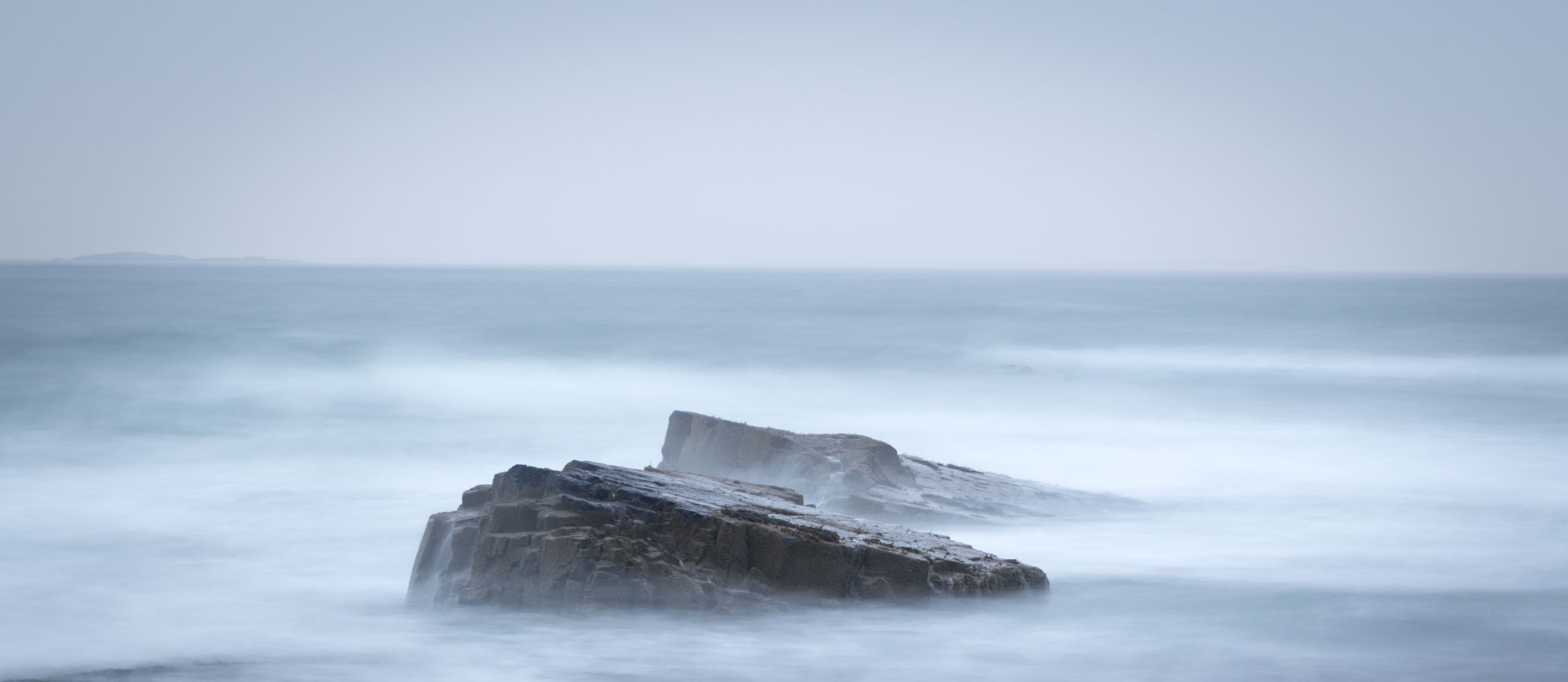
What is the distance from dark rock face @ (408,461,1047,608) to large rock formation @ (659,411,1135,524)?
2167mm

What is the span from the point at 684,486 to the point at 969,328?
131ft

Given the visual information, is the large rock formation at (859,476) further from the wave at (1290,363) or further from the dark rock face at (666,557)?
the wave at (1290,363)

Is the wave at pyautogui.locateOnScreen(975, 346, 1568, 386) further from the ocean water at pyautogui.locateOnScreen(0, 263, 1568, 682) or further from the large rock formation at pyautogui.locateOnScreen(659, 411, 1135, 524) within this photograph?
the large rock formation at pyautogui.locateOnScreen(659, 411, 1135, 524)

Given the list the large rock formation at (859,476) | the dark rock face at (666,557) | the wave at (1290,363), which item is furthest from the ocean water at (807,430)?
the large rock formation at (859,476)

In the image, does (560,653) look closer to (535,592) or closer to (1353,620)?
(535,592)

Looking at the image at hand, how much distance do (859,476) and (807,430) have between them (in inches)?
376

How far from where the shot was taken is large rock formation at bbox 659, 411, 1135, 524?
35.8ft

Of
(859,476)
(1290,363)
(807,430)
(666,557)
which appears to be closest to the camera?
(666,557)

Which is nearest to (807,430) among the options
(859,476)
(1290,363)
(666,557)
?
(859,476)

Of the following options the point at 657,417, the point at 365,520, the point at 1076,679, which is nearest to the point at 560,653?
the point at 1076,679

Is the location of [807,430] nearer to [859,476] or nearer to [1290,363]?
[859,476]

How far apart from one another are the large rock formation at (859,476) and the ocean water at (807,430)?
0.50 meters

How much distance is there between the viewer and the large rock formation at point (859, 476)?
1092 centimetres

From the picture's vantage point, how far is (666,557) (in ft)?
26.9
